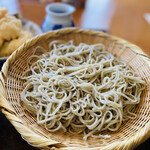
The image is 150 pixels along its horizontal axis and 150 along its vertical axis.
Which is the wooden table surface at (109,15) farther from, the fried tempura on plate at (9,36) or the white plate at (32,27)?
the fried tempura on plate at (9,36)

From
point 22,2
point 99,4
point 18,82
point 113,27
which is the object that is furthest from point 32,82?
point 99,4

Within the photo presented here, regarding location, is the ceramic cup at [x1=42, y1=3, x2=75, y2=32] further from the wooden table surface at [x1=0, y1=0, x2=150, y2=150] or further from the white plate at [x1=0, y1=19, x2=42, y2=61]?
the wooden table surface at [x1=0, y1=0, x2=150, y2=150]

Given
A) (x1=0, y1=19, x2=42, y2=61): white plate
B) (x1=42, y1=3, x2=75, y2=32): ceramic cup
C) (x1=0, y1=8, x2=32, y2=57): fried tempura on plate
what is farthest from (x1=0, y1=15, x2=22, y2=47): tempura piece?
(x1=42, y1=3, x2=75, y2=32): ceramic cup

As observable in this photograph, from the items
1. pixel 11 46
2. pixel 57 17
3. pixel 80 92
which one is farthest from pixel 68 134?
pixel 57 17

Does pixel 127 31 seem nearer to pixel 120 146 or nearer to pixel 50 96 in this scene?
pixel 50 96

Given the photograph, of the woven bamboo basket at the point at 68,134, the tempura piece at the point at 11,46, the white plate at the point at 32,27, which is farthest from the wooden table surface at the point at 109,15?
the tempura piece at the point at 11,46

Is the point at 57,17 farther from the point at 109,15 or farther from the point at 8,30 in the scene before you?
the point at 109,15
